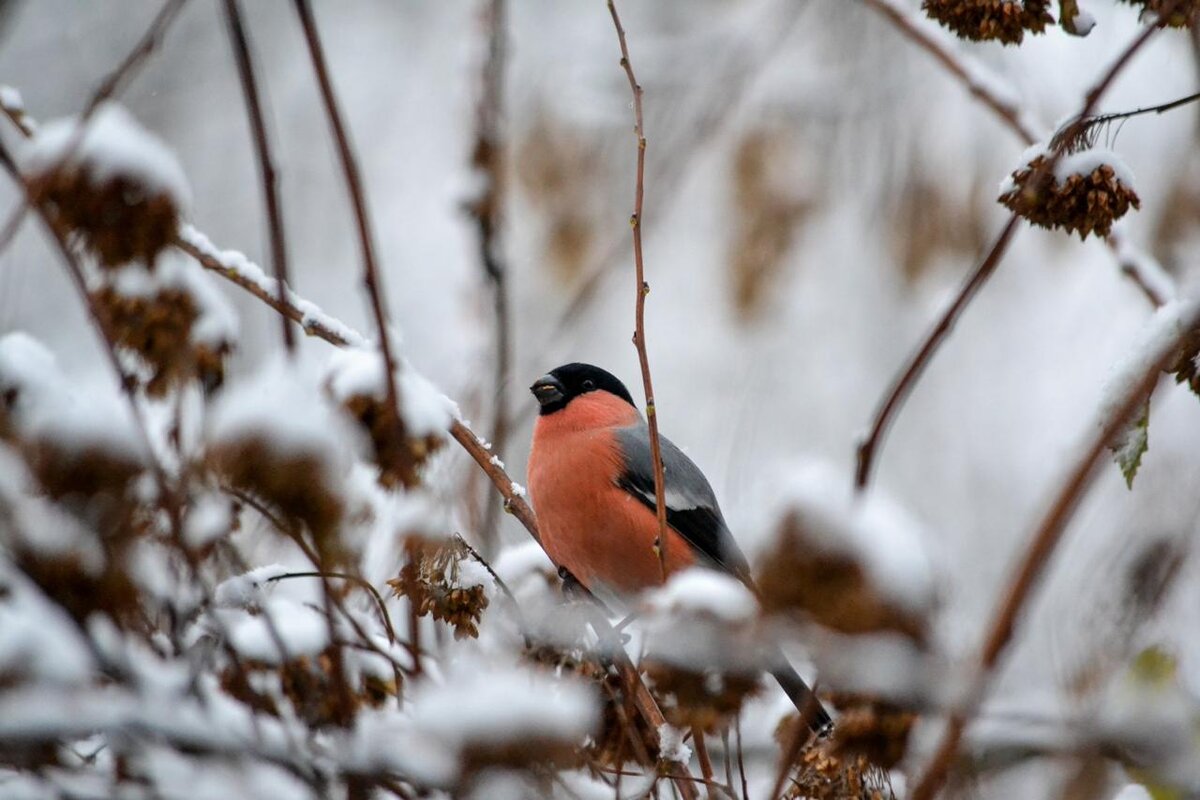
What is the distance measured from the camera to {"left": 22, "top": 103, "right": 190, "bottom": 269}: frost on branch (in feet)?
4.05

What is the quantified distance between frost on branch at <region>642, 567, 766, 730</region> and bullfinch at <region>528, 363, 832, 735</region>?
175 cm

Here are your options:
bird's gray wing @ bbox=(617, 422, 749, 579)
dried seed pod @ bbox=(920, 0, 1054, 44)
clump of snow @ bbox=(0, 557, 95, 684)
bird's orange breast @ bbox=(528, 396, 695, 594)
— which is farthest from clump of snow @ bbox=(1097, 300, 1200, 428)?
bird's gray wing @ bbox=(617, 422, 749, 579)

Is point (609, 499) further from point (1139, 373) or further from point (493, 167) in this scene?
point (1139, 373)

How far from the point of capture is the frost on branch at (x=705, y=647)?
3.72ft

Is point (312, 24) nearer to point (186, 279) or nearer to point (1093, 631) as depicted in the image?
point (186, 279)

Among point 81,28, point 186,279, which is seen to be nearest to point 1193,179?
point 186,279

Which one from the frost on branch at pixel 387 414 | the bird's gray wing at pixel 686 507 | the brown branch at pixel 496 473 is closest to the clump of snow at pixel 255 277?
the brown branch at pixel 496 473

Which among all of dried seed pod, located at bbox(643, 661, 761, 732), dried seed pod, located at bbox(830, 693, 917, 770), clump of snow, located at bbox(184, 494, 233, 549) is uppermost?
clump of snow, located at bbox(184, 494, 233, 549)

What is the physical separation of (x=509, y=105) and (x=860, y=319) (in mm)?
2257

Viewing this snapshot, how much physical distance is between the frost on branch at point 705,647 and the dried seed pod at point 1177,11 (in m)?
0.93

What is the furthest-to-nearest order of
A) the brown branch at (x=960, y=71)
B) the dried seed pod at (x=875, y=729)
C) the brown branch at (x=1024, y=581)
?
the brown branch at (x=960, y=71)
the dried seed pod at (x=875, y=729)
the brown branch at (x=1024, y=581)

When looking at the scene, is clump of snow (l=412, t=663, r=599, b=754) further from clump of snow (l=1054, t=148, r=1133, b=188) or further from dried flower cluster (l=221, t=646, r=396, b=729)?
clump of snow (l=1054, t=148, r=1133, b=188)

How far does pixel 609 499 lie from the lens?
Answer: 326 centimetres

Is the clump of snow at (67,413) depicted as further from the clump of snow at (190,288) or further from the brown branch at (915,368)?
the brown branch at (915,368)
